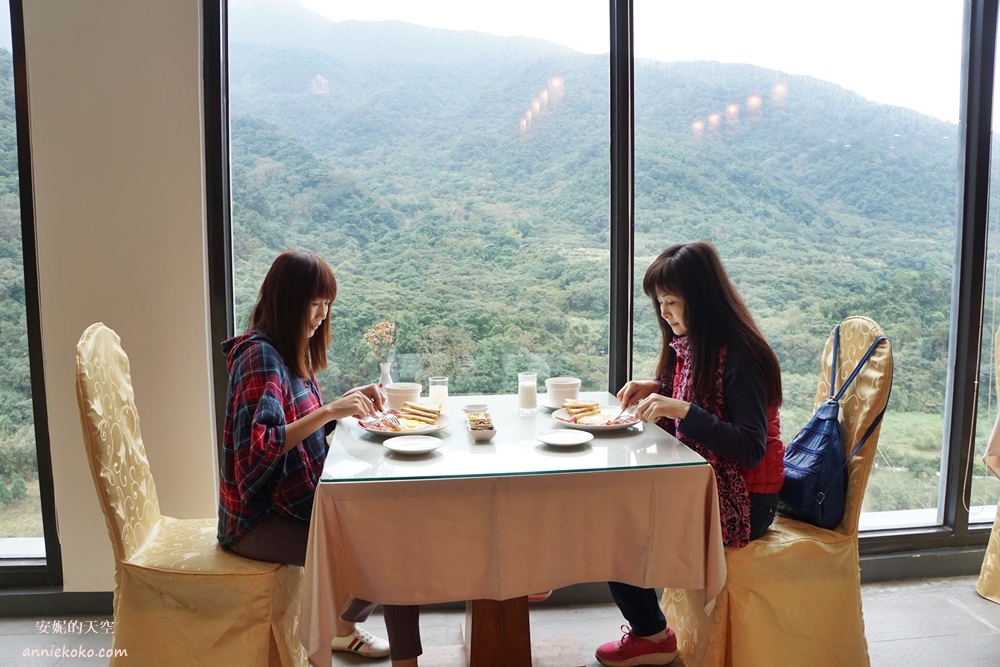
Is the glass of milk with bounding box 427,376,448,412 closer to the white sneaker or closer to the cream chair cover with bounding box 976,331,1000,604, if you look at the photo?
the white sneaker

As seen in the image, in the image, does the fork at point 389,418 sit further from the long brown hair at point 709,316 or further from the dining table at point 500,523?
the long brown hair at point 709,316

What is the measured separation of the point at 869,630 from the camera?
2328 millimetres

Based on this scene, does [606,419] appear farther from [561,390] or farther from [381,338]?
[381,338]

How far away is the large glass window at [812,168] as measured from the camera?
2609 millimetres

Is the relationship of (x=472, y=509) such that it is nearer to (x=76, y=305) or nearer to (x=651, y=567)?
(x=651, y=567)

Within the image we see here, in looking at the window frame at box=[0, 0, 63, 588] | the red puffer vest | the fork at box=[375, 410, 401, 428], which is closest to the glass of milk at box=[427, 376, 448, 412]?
the fork at box=[375, 410, 401, 428]

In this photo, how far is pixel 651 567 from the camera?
Answer: 161 cm

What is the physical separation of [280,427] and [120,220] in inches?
44.4

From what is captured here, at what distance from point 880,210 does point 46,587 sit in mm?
3244

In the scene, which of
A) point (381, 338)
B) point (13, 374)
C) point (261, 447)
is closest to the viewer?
point (261, 447)

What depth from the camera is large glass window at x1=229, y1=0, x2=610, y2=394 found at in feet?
8.20

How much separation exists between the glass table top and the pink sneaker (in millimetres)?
679

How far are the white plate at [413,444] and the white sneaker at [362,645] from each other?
31.5 inches

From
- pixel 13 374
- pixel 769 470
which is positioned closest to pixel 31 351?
pixel 13 374
